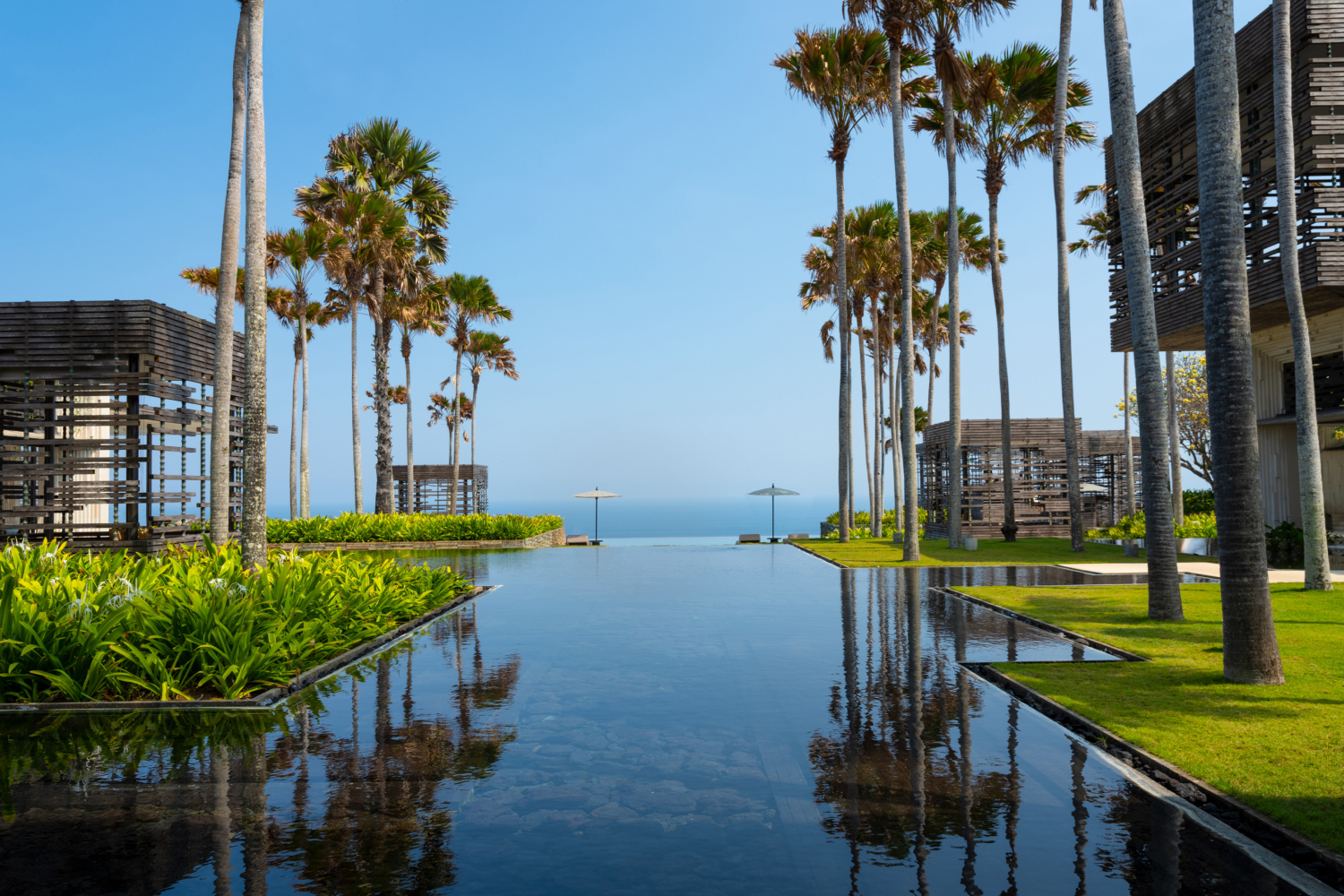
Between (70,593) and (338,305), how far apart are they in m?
37.5

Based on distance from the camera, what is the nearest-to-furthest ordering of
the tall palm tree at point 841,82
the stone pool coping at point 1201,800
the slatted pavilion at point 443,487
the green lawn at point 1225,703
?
1. the stone pool coping at point 1201,800
2. the green lawn at point 1225,703
3. the tall palm tree at point 841,82
4. the slatted pavilion at point 443,487

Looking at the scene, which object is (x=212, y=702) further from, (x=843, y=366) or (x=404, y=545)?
(x=843, y=366)

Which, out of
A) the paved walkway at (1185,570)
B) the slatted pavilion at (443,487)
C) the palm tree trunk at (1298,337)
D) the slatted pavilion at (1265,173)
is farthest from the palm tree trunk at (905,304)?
the slatted pavilion at (443,487)

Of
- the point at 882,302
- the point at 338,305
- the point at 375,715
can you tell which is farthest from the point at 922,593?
the point at 338,305

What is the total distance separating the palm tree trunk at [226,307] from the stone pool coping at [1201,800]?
13.1 m

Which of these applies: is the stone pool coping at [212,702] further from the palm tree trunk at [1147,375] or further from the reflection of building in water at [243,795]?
the palm tree trunk at [1147,375]

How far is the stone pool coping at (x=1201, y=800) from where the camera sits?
4.39 meters

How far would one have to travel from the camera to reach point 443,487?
176 ft

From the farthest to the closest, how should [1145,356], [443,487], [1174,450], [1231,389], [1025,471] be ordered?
[443,487]
[1025,471]
[1174,450]
[1145,356]
[1231,389]

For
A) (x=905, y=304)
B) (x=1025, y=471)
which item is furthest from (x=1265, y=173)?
(x=1025, y=471)

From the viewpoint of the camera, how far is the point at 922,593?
1582 cm

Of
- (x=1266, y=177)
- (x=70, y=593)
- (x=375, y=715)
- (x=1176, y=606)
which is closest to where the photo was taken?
(x=375, y=715)

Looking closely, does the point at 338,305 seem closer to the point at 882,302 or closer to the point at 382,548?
Result: the point at 382,548

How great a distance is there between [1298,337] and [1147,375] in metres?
4.94
